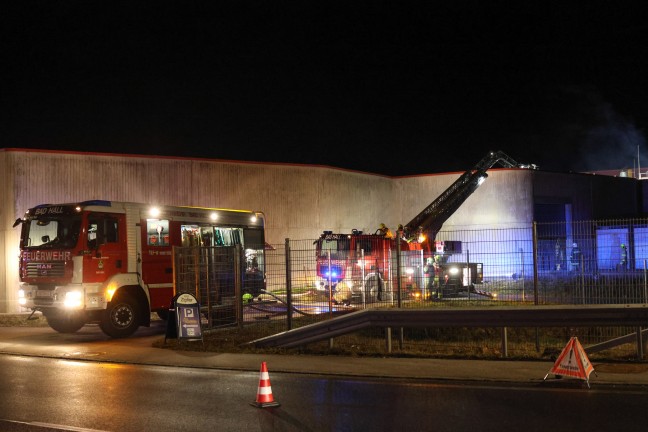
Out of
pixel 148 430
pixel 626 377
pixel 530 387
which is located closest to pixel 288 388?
pixel 148 430

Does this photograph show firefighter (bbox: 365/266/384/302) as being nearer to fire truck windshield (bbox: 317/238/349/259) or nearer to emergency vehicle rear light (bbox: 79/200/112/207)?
fire truck windshield (bbox: 317/238/349/259)

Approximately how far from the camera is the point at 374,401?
931cm

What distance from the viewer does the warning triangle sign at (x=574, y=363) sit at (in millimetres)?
9955

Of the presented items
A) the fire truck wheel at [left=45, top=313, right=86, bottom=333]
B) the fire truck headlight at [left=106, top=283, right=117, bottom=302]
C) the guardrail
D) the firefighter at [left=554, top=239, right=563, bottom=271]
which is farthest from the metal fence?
the fire truck wheel at [left=45, top=313, right=86, bottom=333]

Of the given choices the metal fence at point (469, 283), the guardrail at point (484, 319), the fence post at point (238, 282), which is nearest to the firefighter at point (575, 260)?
the metal fence at point (469, 283)

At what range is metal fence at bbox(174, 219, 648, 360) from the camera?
47.4ft

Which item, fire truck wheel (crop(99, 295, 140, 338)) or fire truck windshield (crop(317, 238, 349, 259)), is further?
fire truck windshield (crop(317, 238, 349, 259))

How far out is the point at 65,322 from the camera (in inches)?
708

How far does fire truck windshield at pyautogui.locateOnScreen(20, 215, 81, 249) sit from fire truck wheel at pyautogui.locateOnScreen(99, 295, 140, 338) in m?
1.87

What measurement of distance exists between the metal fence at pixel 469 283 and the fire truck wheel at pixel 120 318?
187 centimetres

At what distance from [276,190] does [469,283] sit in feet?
59.2

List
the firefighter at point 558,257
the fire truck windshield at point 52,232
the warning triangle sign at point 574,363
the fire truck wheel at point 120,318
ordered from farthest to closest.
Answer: the fire truck wheel at point 120,318, the fire truck windshield at point 52,232, the firefighter at point 558,257, the warning triangle sign at point 574,363

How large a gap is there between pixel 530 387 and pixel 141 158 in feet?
71.3

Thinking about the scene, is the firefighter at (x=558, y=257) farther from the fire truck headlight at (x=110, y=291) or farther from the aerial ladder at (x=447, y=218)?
the fire truck headlight at (x=110, y=291)
